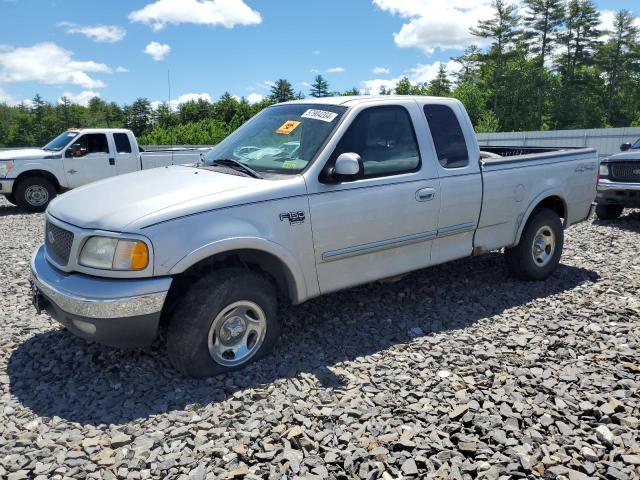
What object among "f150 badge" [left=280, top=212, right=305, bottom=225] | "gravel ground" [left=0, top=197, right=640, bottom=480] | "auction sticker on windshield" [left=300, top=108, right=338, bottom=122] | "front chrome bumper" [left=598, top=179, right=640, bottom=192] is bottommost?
"gravel ground" [left=0, top=197, right=640, bottom=480]

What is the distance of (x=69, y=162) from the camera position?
41.4 feet

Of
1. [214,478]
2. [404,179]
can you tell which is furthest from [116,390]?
[404,179]

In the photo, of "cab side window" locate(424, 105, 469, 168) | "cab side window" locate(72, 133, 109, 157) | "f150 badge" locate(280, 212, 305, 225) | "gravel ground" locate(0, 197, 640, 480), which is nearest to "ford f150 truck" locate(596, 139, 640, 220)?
"gravel ground" locate(0, 197, 640, 480)

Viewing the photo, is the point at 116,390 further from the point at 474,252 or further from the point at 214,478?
the point at 474,252

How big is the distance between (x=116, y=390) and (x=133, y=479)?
0.96 metres

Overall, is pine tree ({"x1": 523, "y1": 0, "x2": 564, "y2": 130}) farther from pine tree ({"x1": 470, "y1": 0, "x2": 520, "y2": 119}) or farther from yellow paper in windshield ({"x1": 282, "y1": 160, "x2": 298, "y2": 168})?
yellow paper in windshield ({"x1": 282, "y1": 160, "x2": 298, "y2": 168})

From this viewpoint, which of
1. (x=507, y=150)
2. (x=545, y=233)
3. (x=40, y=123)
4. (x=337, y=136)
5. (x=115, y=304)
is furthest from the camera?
(x=40, y=123)

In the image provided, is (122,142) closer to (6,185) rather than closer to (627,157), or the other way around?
(6,185)

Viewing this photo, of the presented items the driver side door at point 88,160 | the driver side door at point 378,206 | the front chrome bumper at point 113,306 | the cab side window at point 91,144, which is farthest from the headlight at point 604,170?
the cab side window at point 91,144

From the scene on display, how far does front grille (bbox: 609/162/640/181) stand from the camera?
9.45 m

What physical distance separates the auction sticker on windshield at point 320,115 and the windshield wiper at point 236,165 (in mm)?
707

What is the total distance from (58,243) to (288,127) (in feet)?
6.48

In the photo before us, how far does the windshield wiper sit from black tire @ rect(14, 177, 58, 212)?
945cm

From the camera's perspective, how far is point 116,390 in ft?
11.8
